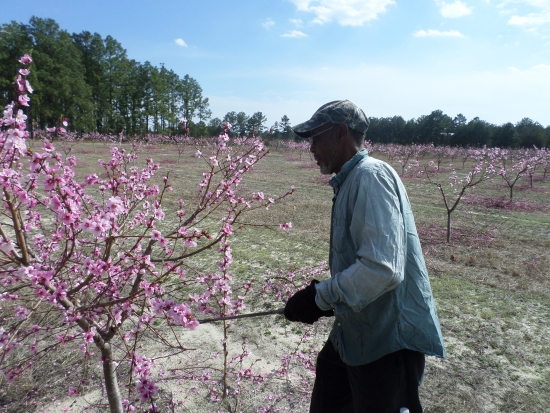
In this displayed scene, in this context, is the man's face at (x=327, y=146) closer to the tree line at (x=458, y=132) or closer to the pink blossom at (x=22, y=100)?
the pink blossom at (x=22, y=100)

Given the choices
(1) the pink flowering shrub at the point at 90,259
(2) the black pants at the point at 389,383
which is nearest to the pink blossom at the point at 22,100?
(1) the pink flowering shrub at the point at 90,259

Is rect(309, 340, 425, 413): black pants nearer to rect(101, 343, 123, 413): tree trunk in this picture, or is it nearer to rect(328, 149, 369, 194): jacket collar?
rect(328, 149, 369, 194): jacket collar

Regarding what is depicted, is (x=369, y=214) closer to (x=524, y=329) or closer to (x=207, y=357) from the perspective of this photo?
(x=207, y=357)

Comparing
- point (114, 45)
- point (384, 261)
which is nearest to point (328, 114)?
point (384, 261)

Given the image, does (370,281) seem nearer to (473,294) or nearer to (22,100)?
(22,100)

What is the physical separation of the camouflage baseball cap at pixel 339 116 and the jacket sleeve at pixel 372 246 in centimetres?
36

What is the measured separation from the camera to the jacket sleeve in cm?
154

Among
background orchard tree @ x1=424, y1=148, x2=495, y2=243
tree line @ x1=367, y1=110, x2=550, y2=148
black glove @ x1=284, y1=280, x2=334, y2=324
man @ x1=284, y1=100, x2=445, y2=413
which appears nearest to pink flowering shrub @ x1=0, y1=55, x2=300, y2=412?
black glove @ x1=284, y1=280, x2=334, y2=324

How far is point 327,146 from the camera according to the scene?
1980 millimetres

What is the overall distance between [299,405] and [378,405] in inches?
57.8

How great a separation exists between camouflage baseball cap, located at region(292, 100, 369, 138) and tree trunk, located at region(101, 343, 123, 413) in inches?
74.3

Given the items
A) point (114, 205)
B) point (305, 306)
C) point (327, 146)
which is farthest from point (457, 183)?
point (114, 205)

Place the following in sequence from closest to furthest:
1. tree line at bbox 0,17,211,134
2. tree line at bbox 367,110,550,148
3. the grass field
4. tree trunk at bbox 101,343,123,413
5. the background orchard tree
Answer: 1. tree trunk at bbox 101,343,123,413
2. the grass field
3. the background orchard tree
4. tree line at bbox 0,17,211,134
5. tree line at bbox 367,110,550,148

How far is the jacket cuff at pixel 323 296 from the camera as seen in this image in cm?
171
